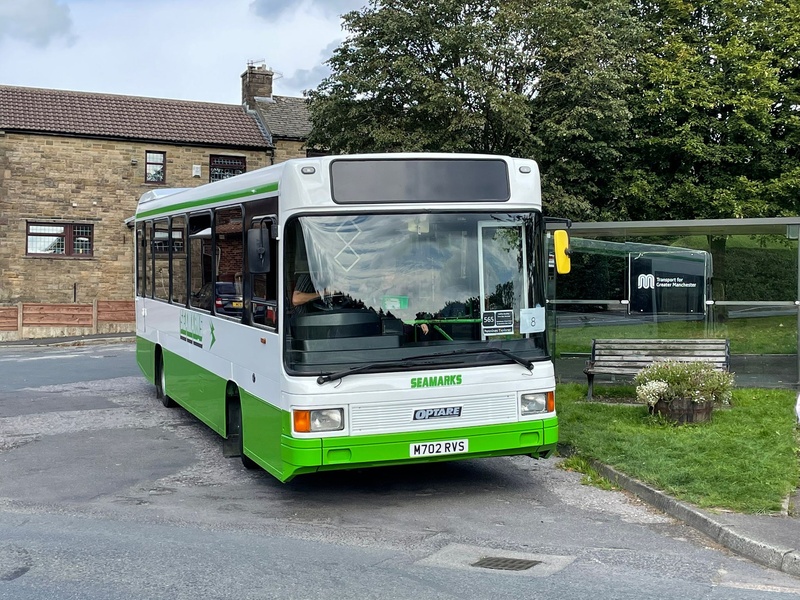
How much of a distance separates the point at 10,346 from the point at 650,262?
66.3ft

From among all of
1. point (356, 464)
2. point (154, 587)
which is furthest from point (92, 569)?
point (356, 464)

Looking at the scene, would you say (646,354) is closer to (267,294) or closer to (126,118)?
(267,294)

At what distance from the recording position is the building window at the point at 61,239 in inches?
1388

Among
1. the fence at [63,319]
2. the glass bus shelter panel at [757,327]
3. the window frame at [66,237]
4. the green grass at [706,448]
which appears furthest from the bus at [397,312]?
the window frame at [66,237]

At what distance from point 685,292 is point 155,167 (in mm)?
27024

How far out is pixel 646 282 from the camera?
14.6 meters

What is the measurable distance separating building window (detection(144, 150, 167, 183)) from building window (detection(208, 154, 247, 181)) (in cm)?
181

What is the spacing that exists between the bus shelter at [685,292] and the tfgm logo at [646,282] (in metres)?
0.02

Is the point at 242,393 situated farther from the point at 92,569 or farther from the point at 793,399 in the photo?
the point at 793,399

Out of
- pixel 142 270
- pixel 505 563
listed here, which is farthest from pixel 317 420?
pixel 142 270

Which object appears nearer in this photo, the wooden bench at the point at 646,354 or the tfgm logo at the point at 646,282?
the wooden bench at the point at 646,354

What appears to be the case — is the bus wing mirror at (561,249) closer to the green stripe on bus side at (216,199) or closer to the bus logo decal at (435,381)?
the bus logo decal at (435,381)

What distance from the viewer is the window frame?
1382 inches

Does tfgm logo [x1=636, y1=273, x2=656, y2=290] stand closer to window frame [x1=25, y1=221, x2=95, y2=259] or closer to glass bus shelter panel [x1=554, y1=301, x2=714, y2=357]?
glass bus shelter panel [x1=554, y1=301, x2=714, y2=357]
